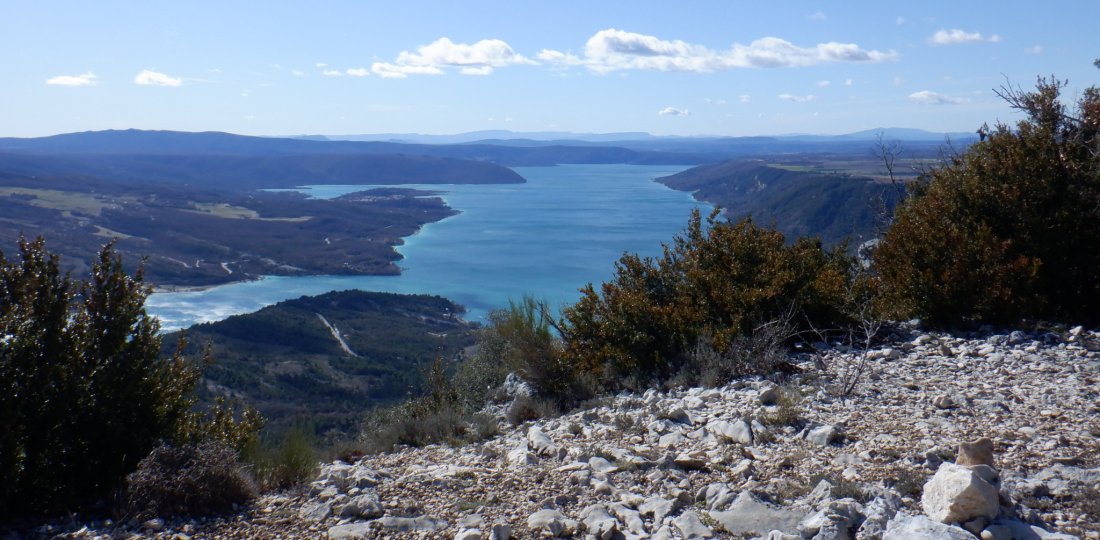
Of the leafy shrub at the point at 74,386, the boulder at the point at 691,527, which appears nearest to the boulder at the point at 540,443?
the boulder at the point at 691,527

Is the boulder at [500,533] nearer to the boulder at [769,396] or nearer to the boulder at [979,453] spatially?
the boulder at [979,453]

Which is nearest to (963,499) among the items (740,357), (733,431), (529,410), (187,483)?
(733,431)

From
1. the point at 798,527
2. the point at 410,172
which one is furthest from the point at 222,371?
the point at 410,172

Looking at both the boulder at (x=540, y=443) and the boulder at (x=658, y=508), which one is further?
the boulder at (x=540, y=443)

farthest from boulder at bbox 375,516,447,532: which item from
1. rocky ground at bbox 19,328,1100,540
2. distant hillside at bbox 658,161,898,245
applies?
distant hillside at bbox 658,161,898,245

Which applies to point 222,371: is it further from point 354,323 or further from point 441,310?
point 441,310

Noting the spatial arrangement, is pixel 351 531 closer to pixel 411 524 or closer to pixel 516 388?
pixel 411 524

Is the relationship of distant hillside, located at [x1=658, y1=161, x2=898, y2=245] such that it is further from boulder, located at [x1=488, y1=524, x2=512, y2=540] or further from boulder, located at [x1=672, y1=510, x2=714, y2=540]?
boulder, located at [x1=488, y1=524, x2=512, y2=540]
